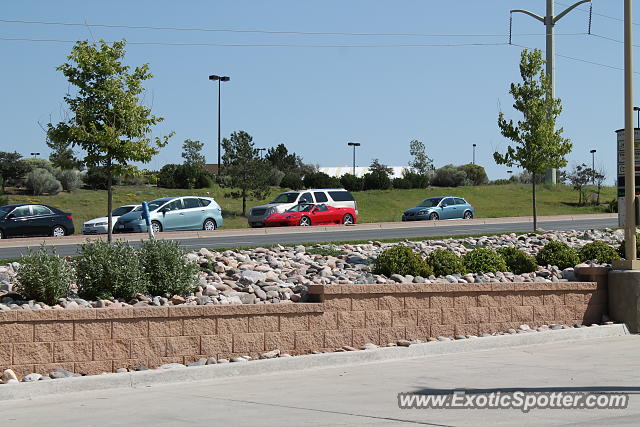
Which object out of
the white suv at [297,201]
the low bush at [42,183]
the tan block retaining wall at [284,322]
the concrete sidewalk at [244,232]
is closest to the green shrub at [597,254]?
the tan block retaining wall at [284,322]

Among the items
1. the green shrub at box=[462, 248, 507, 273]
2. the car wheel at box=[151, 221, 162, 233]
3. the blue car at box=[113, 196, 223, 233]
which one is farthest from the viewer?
the blue car at box=[113, 196, 223, 233]

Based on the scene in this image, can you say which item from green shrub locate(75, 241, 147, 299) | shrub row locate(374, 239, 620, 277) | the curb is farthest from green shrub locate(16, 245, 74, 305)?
shrub row locate(374, 239, 620, 277)

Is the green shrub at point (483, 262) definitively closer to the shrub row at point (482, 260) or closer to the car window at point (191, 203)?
the shrub row at point (482, 260)

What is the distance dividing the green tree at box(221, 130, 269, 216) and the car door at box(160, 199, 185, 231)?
634 inches

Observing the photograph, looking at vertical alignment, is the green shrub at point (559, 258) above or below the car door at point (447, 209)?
below

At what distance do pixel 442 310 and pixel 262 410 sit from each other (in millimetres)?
5537

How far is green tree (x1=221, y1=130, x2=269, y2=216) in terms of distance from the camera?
50.7 meters

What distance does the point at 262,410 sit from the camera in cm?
844

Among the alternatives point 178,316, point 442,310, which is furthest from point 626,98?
point 178,316

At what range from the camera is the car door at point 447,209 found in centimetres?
4434

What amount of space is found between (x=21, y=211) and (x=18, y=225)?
0.64 metres

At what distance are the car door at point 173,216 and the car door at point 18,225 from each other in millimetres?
4922

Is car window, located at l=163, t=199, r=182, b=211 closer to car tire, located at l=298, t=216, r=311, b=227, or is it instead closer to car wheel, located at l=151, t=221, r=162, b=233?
car wheel, located at l=151, t=221, r=162, b=233

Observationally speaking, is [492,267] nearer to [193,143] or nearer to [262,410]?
[262,410]
